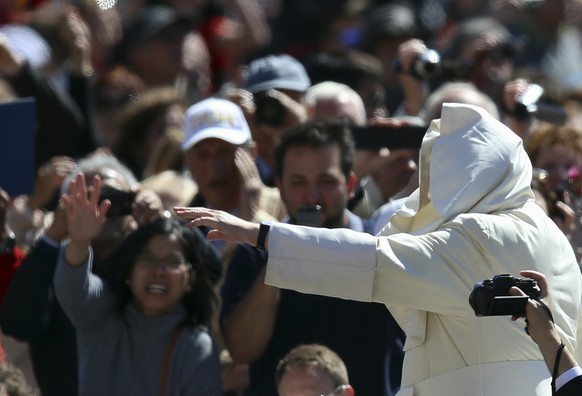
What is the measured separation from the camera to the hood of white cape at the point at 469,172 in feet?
17.3

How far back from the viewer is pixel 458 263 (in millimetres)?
5152

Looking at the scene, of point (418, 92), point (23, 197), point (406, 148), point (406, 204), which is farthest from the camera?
point (418, 92)

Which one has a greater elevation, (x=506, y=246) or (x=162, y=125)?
(x=506, y=246)

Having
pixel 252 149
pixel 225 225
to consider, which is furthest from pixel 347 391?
pixel 252 149

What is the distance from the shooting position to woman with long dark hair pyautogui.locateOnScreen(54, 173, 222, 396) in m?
6.45

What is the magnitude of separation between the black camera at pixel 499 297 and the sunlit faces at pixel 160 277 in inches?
83.3

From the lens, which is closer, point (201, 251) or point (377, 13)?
point (201, 251)

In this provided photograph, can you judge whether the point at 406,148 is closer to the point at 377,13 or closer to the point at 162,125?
the point at 162,125

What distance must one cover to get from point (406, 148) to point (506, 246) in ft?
8.11

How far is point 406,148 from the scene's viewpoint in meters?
7.60

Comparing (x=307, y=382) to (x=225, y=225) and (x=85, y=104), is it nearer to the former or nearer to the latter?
A: (x=225, y=225)

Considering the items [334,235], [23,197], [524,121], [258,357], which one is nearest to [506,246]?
[334,235]

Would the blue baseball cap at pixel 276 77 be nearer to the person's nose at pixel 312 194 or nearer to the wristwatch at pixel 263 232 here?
the person's nose at pixel 312 194

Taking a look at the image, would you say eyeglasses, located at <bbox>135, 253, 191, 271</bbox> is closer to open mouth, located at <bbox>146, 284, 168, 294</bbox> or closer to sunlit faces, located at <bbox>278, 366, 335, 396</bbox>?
open mouth, located at <bbox>146, 284, 168, 294</bbox>
